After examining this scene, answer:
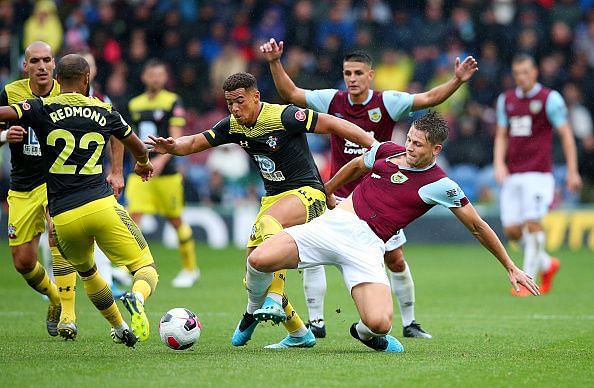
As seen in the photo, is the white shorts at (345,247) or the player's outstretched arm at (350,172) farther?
the player's outstretched arm at (350,172)

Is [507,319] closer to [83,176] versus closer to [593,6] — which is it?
[83,176]

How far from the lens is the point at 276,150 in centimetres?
873

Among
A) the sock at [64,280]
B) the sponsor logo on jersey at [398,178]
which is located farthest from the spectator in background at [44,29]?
the sponsor logo on jersey at [398,178]

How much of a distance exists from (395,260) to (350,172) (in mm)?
1395

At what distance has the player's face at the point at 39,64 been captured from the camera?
9.05m

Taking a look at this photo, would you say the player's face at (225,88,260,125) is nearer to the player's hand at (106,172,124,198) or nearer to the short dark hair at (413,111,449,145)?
the player's hand at (106,172,124,198)

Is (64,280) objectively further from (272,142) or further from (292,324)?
(272,142)

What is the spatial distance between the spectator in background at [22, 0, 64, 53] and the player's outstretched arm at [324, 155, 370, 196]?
1414cm

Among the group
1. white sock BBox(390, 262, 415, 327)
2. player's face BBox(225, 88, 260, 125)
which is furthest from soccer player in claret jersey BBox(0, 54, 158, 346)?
white sock BBox(390, 262, 415, 327)

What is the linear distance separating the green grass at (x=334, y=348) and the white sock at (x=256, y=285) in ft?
1.22

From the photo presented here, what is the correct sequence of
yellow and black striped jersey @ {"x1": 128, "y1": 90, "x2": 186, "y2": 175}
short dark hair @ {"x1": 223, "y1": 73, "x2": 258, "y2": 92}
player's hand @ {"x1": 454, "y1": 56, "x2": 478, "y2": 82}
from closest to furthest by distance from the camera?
short dark hair @ {"x1": 223, "y1": 73, "x2": 258, "y2": 92} < player's hand @ {"x1": 454, "y1": 56, "x2": 478, "y2": 82} < yellow and black striped jersey @ {"x1": 128, "y1": 90, "x2": 186, "y2": 175}

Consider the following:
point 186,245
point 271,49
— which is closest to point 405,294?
point 271,49

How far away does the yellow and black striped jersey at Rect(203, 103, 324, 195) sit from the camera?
8.65 meters

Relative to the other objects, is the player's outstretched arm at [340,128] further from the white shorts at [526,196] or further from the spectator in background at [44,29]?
the spectator in background at [44,29]
